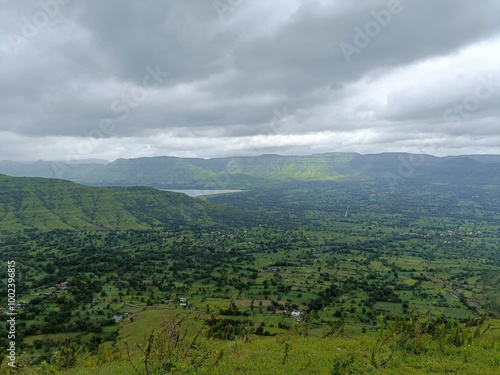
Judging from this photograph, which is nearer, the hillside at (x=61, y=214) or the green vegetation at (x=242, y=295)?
the green vegetation at (x=242, y=295)

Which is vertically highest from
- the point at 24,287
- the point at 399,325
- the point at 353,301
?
the point at 399,325

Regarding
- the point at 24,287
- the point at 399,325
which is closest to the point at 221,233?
the point at 24,287

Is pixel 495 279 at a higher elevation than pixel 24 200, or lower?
lower

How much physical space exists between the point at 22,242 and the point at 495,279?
6843 inches

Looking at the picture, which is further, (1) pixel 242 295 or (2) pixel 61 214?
(2) pixel 61 214

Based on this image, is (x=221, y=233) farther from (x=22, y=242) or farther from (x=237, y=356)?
(x=237, y=356)

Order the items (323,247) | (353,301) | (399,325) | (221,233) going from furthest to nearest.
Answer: (221,233) < (323,247) < (353,301) < (399,325)

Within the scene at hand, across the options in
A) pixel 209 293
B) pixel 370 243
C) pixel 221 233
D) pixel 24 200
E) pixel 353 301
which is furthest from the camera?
pixel 24 200

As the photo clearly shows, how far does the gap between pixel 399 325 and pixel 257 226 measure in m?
174

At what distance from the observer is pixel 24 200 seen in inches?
7377

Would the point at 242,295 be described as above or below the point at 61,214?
below

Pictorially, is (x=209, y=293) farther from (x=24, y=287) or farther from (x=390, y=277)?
(x=390, y=277)

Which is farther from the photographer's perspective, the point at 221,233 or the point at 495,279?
the point at 221,233

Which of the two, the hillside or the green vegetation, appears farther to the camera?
the hillside
